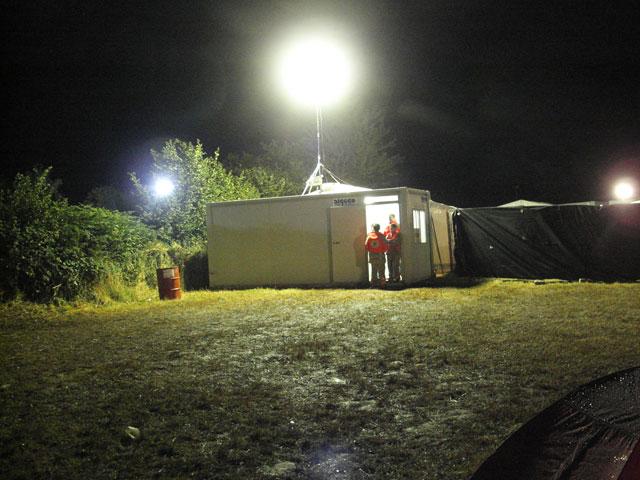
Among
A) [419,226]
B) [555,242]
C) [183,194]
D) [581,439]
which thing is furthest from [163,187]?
[581,439]

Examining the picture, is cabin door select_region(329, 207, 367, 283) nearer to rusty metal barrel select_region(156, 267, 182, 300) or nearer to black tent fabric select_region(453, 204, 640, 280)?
black tent fabric select_region(453, 204, 640, 280)

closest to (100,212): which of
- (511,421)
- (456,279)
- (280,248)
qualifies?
(280,248)

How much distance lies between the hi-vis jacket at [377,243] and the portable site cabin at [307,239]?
57cm

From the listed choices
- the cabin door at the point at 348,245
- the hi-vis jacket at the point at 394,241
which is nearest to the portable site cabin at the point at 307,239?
Answer: the cabin door at the point at 348,245

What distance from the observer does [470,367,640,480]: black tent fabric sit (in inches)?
86.4

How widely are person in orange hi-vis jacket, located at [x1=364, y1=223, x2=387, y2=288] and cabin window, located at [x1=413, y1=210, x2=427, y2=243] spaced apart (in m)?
1.09

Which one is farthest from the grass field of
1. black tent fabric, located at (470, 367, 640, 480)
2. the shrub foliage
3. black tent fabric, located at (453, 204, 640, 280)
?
the shrub foliage

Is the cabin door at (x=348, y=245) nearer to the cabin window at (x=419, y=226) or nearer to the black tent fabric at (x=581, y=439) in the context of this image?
the cabin window at (x=419, y=226)

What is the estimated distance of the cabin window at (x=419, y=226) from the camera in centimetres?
1417

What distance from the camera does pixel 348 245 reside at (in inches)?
558

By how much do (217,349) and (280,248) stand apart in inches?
306

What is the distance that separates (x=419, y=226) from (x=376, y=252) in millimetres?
1909

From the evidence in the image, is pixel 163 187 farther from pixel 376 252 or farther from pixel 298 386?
pixel 298 386

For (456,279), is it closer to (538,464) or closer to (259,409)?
(259,409)
